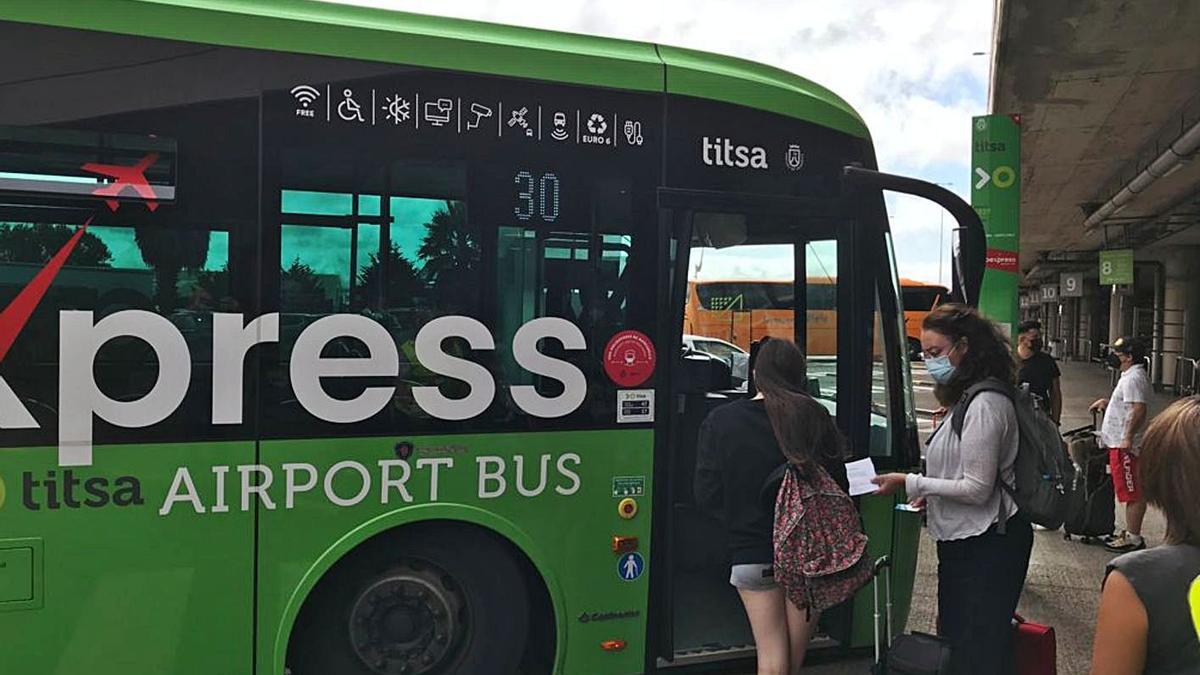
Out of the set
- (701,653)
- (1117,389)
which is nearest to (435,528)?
(701,653)

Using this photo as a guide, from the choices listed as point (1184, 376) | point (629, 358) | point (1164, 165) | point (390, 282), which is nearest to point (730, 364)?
point (629, 358)

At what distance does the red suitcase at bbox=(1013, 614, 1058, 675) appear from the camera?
A: 10.5ft

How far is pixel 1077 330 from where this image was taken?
1834 inches

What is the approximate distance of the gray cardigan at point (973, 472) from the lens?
320cm

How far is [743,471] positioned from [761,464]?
71 mm

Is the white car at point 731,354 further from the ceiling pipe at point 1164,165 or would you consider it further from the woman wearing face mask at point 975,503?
the ceiling pipe at point 1164,165

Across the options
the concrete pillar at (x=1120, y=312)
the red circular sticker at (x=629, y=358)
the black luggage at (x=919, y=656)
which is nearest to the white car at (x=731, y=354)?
the red circular sticker at (x=629, y=358)

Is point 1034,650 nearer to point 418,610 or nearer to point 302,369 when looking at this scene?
point 418,610

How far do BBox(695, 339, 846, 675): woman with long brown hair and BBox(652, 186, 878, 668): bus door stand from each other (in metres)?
0.63

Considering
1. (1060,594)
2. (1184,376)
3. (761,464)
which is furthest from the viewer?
(1184,376)

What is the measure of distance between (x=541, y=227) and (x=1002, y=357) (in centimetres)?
187

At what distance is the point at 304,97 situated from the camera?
3.43 metres

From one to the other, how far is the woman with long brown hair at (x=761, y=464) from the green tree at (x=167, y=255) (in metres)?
2.01

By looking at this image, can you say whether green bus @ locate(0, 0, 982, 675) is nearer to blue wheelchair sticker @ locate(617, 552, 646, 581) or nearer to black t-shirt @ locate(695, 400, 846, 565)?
blue wheelchair sticker @ locate(617, 552, 646, 581)
